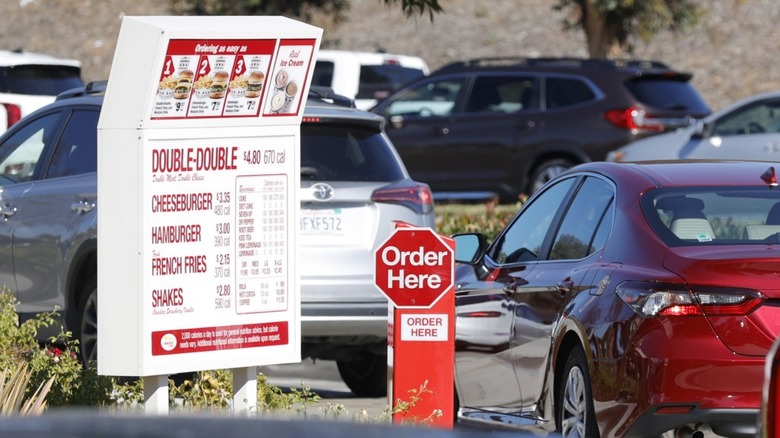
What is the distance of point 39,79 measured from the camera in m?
16.6

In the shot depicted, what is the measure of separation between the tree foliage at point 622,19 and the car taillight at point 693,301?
20.6 metres

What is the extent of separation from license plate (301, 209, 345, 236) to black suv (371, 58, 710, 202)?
9.66 metres

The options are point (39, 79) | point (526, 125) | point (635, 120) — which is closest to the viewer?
point (39, 79)

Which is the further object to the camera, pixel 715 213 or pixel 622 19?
pixel 622 19

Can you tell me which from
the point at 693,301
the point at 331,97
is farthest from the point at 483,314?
the point at 331,97

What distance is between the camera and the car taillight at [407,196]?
363 inches

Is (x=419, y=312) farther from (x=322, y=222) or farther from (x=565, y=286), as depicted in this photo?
(x=322, y=222)

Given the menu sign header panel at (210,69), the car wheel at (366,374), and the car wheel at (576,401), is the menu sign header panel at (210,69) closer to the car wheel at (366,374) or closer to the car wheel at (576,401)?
the car wheel at (576,401)

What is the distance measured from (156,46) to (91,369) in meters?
2.02

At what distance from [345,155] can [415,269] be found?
3.08 meters

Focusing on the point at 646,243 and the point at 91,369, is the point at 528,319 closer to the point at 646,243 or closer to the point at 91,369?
the point at 646,243

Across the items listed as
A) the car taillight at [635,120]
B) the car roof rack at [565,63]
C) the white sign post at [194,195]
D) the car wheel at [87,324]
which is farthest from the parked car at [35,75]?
the white sign post at [194,195]

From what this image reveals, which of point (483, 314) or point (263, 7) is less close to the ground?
point (263, 7)

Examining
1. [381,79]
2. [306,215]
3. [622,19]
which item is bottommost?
[381,79]
